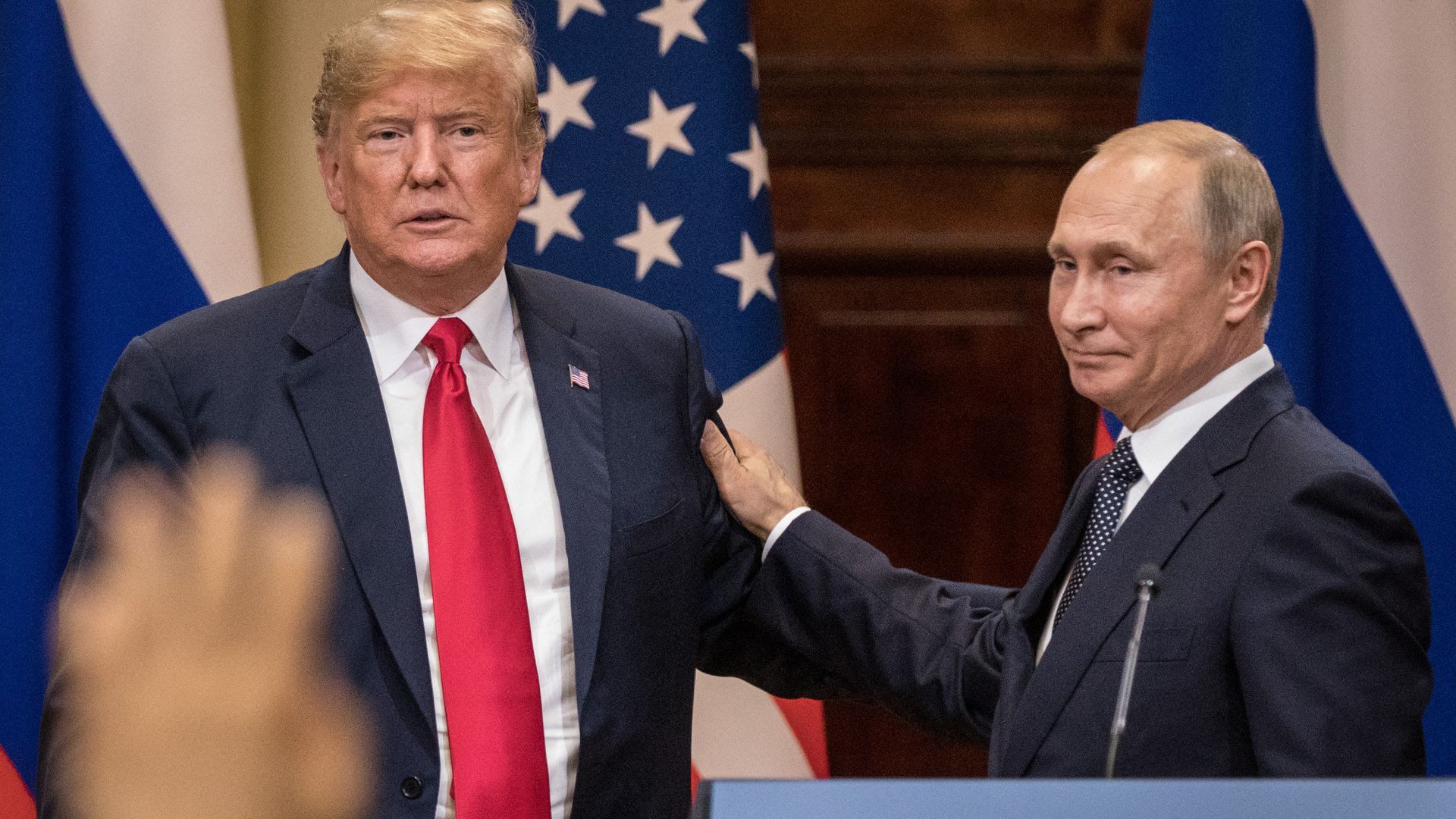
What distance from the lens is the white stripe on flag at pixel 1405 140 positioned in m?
2.62

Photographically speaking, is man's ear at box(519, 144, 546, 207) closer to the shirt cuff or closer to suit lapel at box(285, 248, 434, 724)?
suit lapel at box(285, 248, 434, 724)

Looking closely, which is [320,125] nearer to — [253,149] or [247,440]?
[247,440]

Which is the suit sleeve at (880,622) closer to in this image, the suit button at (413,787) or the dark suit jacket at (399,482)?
the dark suit jacket at (399,482)

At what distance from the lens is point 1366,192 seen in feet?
8.66

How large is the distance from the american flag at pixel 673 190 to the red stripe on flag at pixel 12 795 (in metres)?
1.10

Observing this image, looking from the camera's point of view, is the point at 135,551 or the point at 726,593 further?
the point at 726,593

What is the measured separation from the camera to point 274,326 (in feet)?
6.07

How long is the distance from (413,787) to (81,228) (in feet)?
4.11

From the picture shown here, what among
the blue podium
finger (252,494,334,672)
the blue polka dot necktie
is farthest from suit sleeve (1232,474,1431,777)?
finger (252,494,334,672)

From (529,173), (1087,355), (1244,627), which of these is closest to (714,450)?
(529,173)

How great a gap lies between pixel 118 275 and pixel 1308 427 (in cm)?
180

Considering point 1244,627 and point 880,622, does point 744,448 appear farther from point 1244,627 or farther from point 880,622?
point 1244,627

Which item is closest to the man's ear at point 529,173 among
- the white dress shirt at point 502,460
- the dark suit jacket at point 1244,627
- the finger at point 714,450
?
the white dress shirt at point 502,460

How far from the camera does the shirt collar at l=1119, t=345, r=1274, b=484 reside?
1733 millimetres
